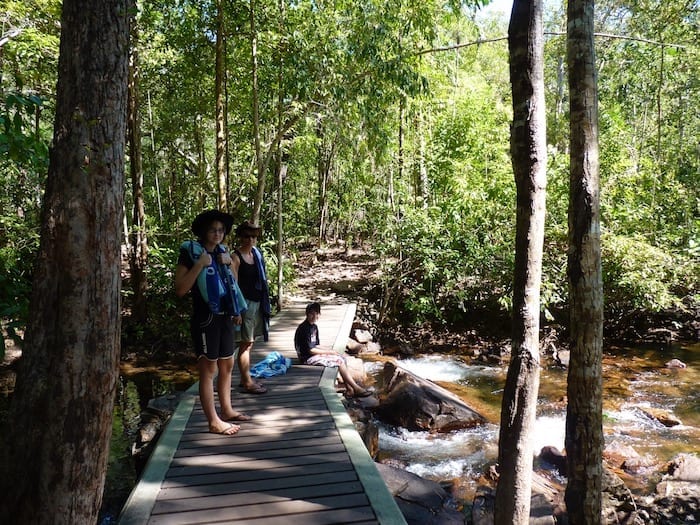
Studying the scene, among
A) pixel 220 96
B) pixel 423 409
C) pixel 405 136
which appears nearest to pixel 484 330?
pixel 423 409

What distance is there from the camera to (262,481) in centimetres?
362

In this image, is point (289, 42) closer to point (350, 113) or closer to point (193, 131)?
point (350, 113)

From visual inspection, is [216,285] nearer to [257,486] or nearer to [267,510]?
[257,486]

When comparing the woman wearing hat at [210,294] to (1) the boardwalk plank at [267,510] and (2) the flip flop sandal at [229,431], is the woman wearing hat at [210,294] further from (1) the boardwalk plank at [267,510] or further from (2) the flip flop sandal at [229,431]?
(1) the boardwalk plank at [267,510]

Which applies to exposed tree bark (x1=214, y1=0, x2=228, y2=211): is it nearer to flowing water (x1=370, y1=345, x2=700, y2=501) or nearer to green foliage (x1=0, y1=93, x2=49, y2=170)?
flowing water (x1=370, y1=345, x2=700, y2=501)

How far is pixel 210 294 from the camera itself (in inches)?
159

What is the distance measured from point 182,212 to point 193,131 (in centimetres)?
316

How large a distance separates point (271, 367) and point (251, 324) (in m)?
1.40

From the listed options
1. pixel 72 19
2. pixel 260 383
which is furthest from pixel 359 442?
pixel 72 19

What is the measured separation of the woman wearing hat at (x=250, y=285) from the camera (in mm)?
5241

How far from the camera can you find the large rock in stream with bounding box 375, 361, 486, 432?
7539mm

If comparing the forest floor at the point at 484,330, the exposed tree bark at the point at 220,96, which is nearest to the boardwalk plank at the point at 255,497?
the exposed tree bark at the point at 220,96

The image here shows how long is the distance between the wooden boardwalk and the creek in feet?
5.80

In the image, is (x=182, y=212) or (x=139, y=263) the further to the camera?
(x=182, y=212)
